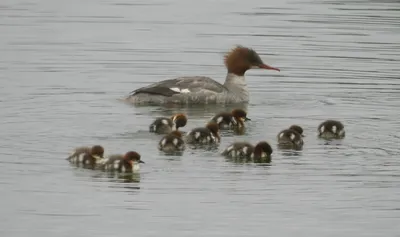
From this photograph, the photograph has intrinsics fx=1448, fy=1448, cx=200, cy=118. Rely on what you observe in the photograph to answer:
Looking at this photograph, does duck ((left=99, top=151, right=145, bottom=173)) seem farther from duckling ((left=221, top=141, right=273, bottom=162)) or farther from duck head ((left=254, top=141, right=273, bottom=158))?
duck head ((left=254, top=141, right=273, bottom=158))

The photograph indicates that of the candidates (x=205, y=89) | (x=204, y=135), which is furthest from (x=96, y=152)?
(x=205, y=89)

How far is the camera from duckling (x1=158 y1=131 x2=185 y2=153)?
14.7 meters

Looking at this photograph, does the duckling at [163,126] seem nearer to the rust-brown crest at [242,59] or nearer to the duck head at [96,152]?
the duck head at [96,152]

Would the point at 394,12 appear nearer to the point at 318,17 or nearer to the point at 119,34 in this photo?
the point at 318,17

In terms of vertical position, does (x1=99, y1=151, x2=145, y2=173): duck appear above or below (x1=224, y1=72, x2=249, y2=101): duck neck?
below

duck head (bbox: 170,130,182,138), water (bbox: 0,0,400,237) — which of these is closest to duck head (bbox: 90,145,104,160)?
water (bbox: 0,0,400,237)

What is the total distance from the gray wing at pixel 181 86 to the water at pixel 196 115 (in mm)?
365

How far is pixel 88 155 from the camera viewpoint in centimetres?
1406

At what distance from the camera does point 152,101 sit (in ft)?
60.9

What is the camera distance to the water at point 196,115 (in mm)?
12469

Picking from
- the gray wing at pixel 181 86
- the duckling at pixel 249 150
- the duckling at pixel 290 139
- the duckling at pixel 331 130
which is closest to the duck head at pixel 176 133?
the duckling at pixel 249 150

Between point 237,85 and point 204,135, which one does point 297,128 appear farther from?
point 237,85

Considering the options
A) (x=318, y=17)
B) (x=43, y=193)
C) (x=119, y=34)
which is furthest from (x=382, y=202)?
(x=318, y=17)

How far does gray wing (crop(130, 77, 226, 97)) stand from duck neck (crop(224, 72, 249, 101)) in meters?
0.31
